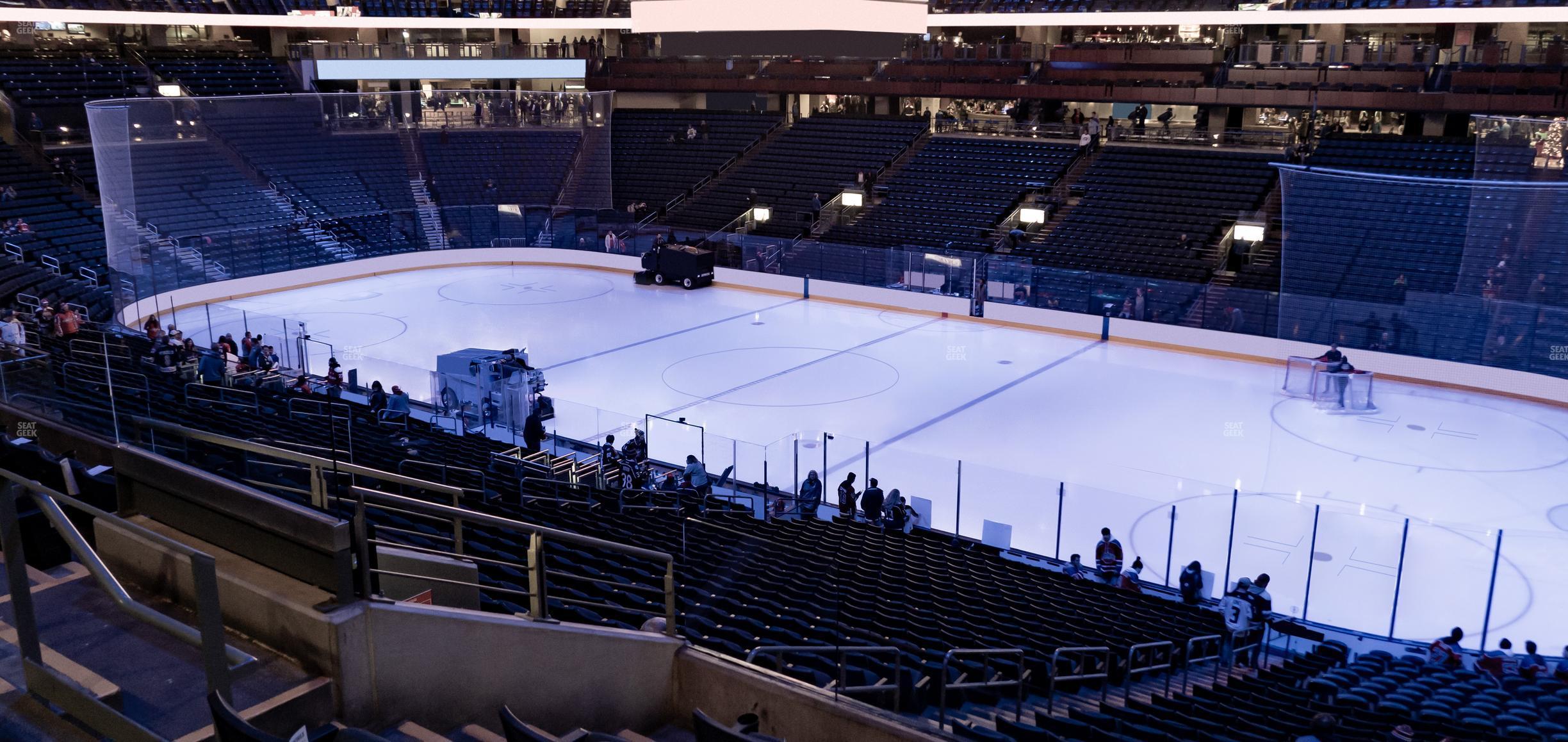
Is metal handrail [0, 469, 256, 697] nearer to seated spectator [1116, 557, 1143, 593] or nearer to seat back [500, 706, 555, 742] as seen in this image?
seat back [500, 706, 555, 742]

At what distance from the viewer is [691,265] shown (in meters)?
31.6

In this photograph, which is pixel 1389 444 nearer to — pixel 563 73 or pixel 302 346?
pixel 302 346

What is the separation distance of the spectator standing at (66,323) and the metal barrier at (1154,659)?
15.1 m

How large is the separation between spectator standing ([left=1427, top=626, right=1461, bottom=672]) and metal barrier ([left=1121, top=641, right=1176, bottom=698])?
261cm

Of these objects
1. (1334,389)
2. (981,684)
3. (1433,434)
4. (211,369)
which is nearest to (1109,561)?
(981,684)

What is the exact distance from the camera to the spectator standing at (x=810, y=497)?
1474 cm

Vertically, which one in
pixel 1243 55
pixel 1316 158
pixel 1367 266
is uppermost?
pixel 1243 55

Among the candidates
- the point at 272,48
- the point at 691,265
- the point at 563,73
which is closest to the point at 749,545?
the point at 691,265

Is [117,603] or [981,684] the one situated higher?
[117,603]

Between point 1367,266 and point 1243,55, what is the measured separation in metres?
12.2

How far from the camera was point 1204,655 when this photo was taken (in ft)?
36.2

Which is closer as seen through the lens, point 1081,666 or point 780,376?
point 1081,666

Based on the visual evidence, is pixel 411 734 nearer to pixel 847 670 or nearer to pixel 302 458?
pixel 302 458

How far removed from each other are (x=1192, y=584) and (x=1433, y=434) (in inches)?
371
